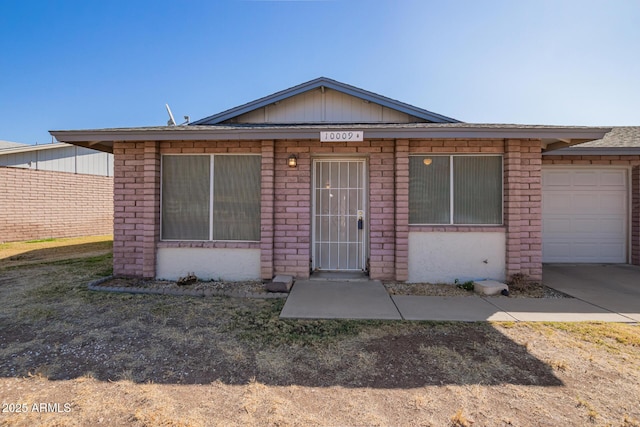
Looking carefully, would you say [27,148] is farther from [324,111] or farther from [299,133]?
[299,133]

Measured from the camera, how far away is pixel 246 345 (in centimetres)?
345

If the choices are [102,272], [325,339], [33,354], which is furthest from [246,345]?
[102,272]

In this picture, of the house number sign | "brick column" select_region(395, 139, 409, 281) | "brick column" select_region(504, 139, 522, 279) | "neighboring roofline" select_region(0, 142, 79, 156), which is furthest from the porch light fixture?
"neighboring roofline" select_region(0, 142, 79, 156)

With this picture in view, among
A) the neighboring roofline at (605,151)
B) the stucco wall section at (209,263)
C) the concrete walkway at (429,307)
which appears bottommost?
the concrete walkway at (429,307)

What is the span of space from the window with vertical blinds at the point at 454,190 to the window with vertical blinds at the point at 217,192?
3.19 meters

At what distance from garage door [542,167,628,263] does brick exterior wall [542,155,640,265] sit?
15 cm

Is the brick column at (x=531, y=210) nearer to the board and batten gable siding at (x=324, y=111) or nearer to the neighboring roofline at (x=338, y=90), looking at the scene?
the neighboring roofline at (x=338, y=90)

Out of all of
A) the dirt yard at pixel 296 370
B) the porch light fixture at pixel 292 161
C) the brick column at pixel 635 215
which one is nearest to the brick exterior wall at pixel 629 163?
the brick column at pixel 635 215

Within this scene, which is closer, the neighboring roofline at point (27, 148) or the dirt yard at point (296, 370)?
the dirt yard at point (296, 370)

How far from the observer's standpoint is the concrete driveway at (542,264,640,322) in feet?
15.8

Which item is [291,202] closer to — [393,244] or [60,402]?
Result: [393,244]

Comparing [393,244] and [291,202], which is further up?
[291,202]

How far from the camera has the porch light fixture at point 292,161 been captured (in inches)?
233

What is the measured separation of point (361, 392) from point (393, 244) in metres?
3.64
